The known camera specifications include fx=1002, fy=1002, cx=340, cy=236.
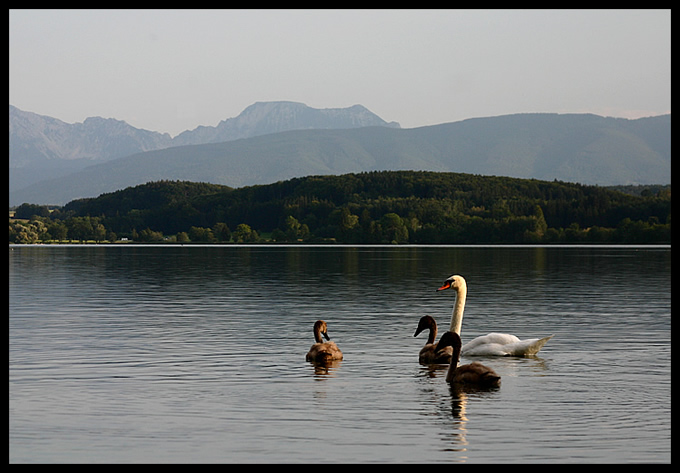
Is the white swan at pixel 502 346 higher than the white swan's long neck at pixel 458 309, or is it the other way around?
the white swan's long neck at pixel 458 309

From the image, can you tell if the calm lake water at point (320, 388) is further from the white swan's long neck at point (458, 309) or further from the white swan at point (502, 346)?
the white swan's long neck at point (458, 309)

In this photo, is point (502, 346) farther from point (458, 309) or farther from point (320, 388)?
point (320, 388)

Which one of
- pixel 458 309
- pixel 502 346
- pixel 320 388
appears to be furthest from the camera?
pixel 458 309

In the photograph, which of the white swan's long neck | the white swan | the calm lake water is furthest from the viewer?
the white swan's long neck

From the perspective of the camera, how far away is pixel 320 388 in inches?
961

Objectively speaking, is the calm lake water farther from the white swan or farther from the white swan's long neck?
the white swan's long neck

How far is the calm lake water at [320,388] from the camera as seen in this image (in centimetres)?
1795

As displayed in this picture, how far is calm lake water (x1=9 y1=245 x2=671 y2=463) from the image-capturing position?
707 inches

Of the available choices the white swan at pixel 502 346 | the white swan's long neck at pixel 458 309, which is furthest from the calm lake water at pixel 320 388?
the white swan's long neck at pixel 458 309

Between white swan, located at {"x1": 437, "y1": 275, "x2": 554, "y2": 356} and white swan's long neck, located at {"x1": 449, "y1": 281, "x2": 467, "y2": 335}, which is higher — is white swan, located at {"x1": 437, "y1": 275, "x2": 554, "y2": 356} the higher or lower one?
the lower one

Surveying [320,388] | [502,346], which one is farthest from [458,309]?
[320,388]

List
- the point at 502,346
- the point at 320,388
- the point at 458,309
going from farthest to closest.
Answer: the point at 458,309 → the point at 502,346 → the point at 320,388

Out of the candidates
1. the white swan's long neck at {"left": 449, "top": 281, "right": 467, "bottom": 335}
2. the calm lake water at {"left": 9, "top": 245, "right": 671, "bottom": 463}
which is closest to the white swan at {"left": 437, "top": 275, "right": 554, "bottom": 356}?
the calm lake water at {"left": 9, "top": 245, "right": 671, "bottom": 463}
